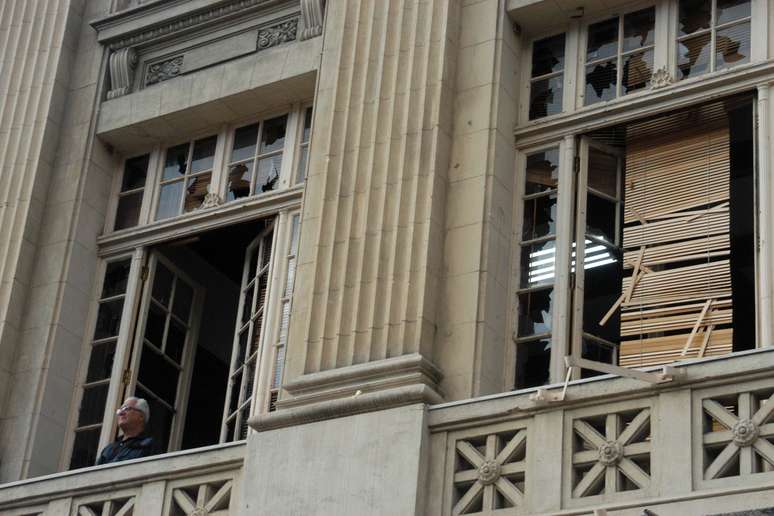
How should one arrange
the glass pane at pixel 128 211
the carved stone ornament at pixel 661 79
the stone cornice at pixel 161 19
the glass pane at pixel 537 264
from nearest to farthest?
1. the glass pane at pixel 537 264
2. the carved stone ornament at pixel 661 79
3. the glass pane at pixel 128 211
4. the stone cornice at pixel 161 19

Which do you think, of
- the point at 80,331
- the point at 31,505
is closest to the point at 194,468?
the point at 31,505

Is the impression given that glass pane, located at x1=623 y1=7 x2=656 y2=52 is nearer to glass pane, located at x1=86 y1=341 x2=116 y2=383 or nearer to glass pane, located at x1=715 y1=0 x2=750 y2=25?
glass pane, located at x1=715 y1=0 x2=750 y2=25

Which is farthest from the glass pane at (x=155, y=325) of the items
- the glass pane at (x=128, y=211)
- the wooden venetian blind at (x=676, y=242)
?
the wooden venetian blind at (x=676, y=242)

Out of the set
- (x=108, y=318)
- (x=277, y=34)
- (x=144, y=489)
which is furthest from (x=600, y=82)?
(x=108, y=318)

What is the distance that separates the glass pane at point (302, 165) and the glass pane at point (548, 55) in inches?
90.5

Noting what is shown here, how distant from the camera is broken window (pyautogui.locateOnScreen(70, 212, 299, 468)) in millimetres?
15594

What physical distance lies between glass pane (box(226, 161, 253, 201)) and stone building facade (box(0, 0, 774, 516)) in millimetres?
33

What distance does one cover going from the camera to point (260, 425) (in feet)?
44.2

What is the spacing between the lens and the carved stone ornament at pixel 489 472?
40.6 feet

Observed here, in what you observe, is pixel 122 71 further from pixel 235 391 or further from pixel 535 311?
pixel 535 311

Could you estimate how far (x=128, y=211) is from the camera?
17156 mm

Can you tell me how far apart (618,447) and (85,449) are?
581 centimetres

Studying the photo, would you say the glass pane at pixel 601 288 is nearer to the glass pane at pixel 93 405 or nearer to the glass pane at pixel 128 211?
the glass pane at pixel 93 405

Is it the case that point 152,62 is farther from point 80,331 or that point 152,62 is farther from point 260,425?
point 260,425
